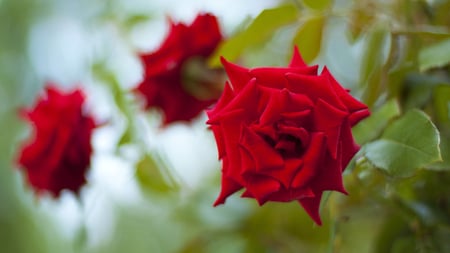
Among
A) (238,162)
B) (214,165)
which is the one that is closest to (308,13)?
(238,162)

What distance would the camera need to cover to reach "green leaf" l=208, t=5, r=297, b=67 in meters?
0.47

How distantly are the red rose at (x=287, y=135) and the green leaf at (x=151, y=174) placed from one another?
9.8 inches

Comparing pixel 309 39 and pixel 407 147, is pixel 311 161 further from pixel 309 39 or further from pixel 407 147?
pixel 309 39

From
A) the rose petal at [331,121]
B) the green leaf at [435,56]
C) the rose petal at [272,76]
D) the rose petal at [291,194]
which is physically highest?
the rose petal at [272,76]

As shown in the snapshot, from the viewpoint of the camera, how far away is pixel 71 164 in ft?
1.84

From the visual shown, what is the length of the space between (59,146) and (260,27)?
0.69ft

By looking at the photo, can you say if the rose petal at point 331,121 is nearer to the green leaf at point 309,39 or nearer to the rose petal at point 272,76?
the rose petal at point 272,76

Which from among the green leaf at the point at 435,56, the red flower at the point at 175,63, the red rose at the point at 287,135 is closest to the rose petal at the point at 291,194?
the red rose at the point at 287,135

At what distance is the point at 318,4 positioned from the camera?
0.48 meters

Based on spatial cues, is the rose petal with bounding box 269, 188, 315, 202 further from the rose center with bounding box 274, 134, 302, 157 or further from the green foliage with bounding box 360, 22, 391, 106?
the green foliage with bounding box 360, 22, 391, 106

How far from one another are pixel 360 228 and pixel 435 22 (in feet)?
0.79

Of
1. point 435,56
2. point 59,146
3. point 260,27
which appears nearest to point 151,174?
point 59,146

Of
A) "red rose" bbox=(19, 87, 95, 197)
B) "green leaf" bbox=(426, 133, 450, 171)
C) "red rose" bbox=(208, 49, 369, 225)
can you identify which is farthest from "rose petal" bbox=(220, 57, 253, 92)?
"red rose" bbox=(19, 87, 95, 197)

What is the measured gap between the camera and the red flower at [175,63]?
0.56 m
